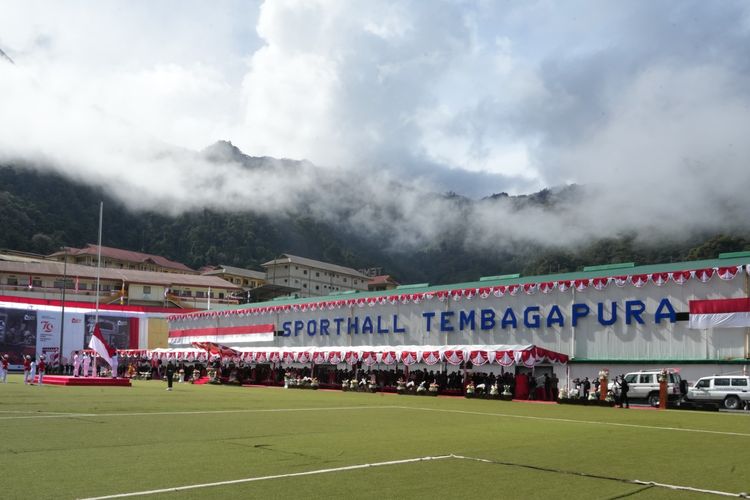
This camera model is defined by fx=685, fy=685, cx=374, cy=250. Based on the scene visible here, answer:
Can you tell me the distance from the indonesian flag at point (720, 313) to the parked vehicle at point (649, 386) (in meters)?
2.82

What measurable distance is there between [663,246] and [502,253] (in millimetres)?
48564

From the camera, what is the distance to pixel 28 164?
14938cm

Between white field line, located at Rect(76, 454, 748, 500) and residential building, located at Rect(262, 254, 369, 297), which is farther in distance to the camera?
residential building, located at Rect(262, 254, 369, 297)

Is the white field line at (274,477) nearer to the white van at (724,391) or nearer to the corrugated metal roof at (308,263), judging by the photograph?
the white van at (724,391)

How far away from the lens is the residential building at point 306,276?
121 metres

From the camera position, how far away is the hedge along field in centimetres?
840

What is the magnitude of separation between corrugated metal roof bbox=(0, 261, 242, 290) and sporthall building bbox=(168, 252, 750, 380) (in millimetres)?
53343

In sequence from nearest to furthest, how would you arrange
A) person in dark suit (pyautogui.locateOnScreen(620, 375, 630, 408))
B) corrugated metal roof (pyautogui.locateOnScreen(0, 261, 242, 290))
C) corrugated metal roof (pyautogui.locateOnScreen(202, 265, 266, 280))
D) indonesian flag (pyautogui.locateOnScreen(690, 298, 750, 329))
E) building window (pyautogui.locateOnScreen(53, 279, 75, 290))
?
1. person in dark suit (pyautogui.locateOnScreen(620, 375, 630, 408))
2. indonesian flag (pyautogui.locateOnScreen(690, 298, 750, 329))
3. corrugated metal roof (pyautogui.locateOnScreen(0, 261, 242, 290))
4. building window (pyautogui.locateOnScreen(53, 279, 75, 290))
5. corrugated metal roof (pyautogui.locateOnScreen(202, 265, 266, 280))

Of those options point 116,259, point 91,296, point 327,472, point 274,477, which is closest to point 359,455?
point 327,472

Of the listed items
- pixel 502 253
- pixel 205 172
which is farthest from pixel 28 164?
pixel 502 253

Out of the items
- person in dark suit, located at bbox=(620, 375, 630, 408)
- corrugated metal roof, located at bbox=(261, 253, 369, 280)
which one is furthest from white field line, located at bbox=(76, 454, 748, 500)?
corrugated metal roof, located at bbox=(261, 253, 369, 280)

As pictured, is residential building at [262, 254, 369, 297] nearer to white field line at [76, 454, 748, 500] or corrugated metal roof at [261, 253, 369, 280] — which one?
corrugated metal roof at [261, 253, 369, 280]

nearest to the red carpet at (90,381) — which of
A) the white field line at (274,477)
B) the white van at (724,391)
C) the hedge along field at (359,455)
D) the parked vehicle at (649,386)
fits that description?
the hedge along field at (359,455)

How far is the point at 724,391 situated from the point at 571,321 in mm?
10618
